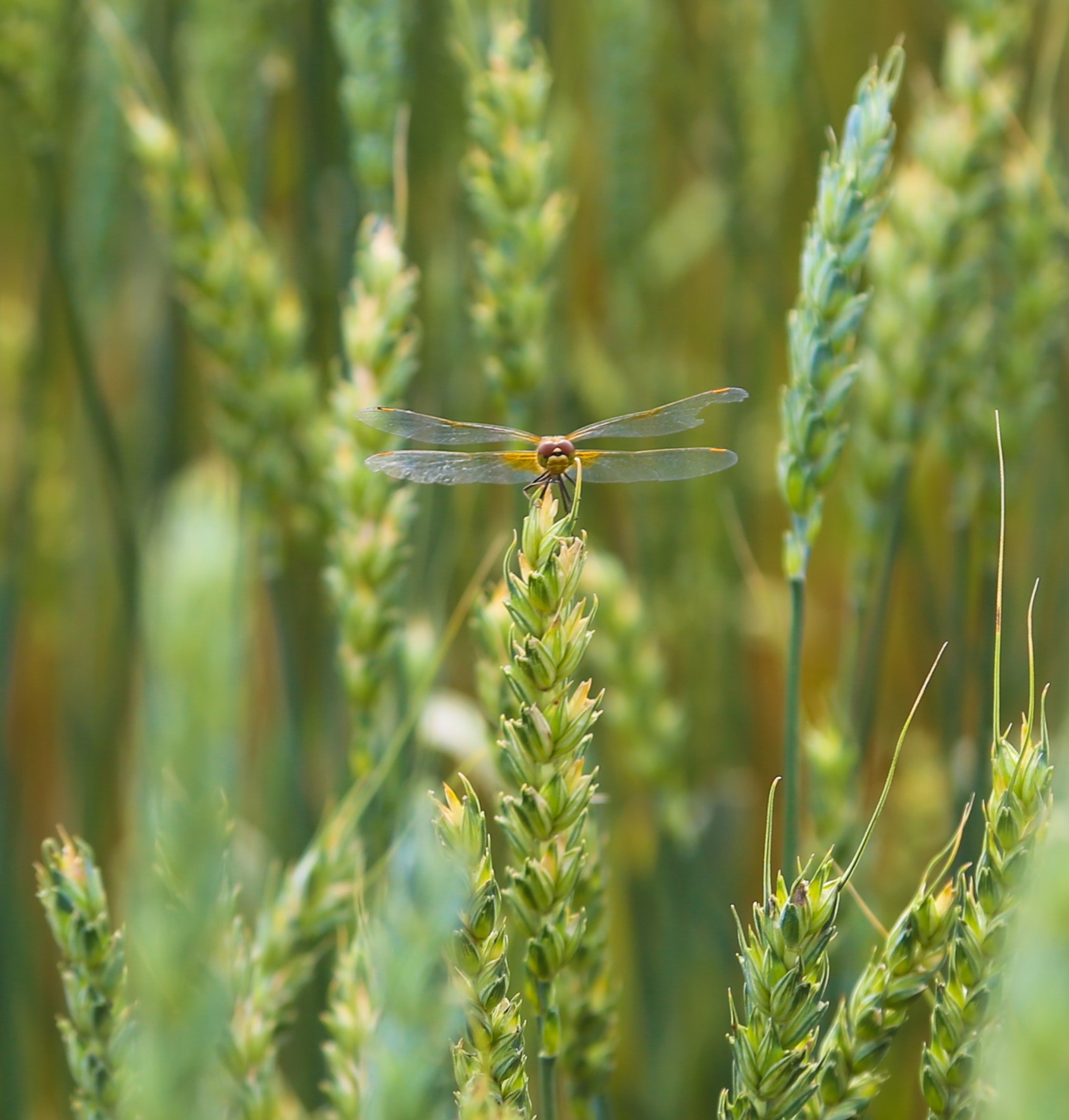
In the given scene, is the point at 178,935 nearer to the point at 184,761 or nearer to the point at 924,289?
the point at 184,761

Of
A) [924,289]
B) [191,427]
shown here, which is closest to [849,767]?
[924,289]

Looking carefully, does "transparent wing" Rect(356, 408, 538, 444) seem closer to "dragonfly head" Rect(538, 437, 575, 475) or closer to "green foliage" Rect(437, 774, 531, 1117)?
"dragonfly head" Rect(538, 437, 575, 475)

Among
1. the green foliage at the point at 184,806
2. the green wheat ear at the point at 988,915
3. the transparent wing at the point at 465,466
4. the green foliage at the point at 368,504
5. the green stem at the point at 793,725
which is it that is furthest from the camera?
the transparent wing at the point at 465,466

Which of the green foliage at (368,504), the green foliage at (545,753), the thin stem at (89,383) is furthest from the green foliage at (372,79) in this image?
the green foliage at (545,753)

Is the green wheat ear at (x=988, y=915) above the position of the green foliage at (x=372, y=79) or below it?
below

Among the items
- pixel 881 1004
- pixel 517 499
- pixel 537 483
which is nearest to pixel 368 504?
pixel 517 499

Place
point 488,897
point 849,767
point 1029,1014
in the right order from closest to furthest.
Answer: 1. point 1029,1014
2. point 488,897
3. point 849,767

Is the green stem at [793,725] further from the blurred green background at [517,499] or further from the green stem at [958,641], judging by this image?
the green stem at [958,641]

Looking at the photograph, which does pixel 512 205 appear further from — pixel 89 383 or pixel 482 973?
pixel 482 973
